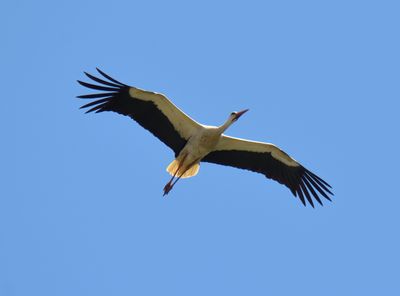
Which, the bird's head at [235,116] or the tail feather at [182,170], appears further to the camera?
the tail feather at [182,170]

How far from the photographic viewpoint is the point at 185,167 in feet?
→ 44.7

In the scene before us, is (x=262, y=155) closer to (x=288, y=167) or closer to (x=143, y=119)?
(x=288, y=167)

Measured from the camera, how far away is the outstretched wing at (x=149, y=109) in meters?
12.9

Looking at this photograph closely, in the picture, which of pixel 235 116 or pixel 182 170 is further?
pixel 182 170

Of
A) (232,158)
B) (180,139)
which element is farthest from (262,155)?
(180,139)

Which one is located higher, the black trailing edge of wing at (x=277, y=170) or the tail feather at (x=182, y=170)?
the black trailing edge of wing at (x=277, y=170)

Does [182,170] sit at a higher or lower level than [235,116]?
lower

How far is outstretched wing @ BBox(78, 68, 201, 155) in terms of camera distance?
12.9 meters

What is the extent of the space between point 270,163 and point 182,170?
141 centimetres

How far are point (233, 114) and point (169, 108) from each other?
1.03 metres

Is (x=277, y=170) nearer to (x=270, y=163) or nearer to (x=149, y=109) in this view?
(x=270, y=163)

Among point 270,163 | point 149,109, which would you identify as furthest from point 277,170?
point 149,109

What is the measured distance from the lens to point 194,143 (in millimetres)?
13320

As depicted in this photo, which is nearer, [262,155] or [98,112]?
[98,112]
